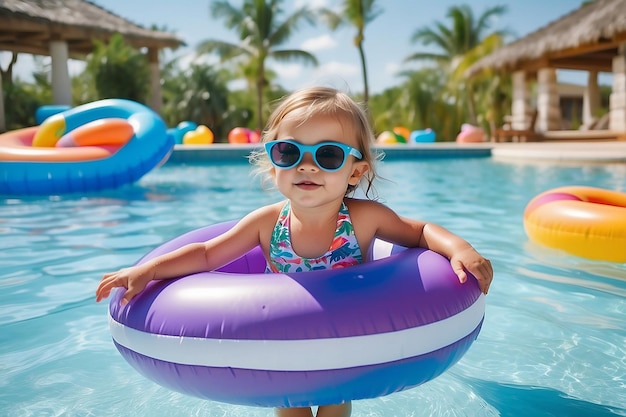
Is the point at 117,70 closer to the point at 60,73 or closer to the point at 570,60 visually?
the point at 60,73

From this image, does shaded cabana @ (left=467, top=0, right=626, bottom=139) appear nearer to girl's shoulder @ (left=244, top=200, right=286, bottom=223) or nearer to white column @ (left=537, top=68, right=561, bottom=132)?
white column @ (left=537, top=68, right=561, bottom=132)

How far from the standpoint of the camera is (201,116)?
24.1 metres

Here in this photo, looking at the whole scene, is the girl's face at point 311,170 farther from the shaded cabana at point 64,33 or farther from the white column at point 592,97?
the white column at point 592,97

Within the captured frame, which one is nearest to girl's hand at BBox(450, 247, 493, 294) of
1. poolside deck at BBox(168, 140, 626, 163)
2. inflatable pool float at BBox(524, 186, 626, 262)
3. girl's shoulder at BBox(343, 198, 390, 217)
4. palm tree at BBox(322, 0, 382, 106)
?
girl's shoulder at BBox(343, 198, 390, 217)

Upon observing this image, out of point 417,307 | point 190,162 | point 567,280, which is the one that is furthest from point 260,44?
point 417,307

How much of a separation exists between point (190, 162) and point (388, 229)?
36.4 ft

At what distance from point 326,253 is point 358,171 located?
30cm

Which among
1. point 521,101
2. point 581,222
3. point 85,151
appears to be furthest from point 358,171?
point 521,101

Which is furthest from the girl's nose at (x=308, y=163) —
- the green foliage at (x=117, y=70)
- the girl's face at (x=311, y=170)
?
the green foliage at (x=117, y=70)

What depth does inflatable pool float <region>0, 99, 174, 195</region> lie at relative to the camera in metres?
6.91

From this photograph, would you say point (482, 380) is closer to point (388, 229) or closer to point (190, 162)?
point (388, 229)

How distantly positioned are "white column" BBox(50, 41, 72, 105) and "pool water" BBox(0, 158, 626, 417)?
1255cm

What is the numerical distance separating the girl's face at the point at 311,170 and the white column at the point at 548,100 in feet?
54.7

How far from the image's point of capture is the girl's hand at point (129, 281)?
1.67 metres
